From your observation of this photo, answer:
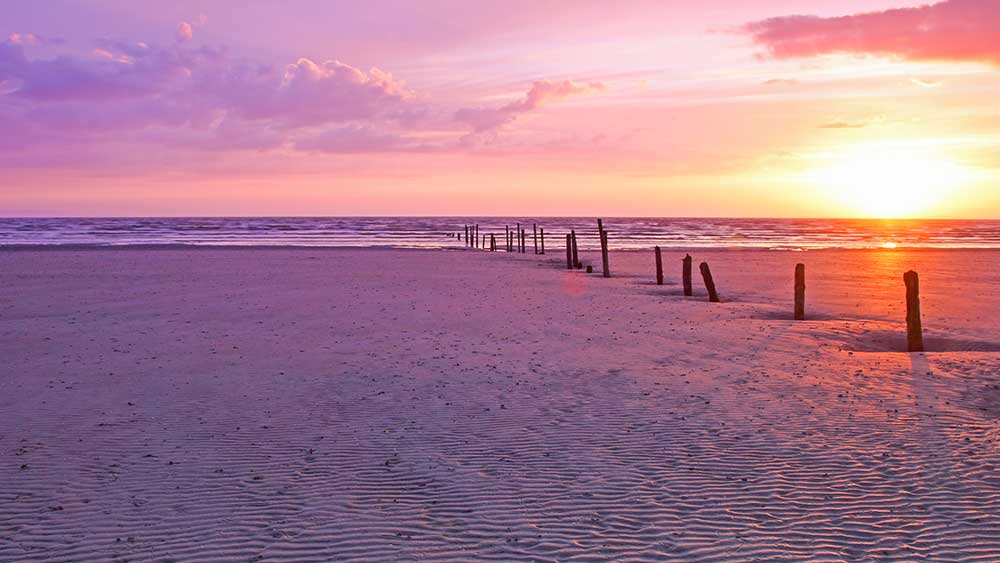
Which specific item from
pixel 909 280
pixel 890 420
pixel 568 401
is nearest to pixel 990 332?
pixel 909 280

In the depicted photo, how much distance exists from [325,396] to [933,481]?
6588mm

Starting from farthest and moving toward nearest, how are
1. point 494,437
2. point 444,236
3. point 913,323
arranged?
point 444,236 < point 913,323 < point 494,437

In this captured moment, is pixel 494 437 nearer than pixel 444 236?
Yes

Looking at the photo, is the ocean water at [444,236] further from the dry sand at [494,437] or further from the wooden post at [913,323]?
the wooden post at [913,323]

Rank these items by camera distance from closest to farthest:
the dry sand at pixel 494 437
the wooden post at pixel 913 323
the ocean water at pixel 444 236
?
the dry sand at pixel 494 437
the wooden post at pixel 913 323
the ocean water at pixel 444 236

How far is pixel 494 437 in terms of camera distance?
325 inches

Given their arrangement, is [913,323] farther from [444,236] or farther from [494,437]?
[444,236]

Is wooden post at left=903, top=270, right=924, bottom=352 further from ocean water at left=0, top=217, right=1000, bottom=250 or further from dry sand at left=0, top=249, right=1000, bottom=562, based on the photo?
ocean water at left=0, top=217, right=1000, bottom=250

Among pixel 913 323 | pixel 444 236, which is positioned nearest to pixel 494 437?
pixel 913 323

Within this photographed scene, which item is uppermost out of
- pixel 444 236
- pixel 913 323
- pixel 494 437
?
pixel 444 236

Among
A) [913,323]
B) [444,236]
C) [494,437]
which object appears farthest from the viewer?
[444,236]

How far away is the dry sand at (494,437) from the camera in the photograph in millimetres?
5863

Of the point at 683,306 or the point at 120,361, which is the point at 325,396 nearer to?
the point at 120,361

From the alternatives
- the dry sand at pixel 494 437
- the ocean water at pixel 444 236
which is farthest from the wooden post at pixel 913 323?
the ocean water at pixel 444 236
